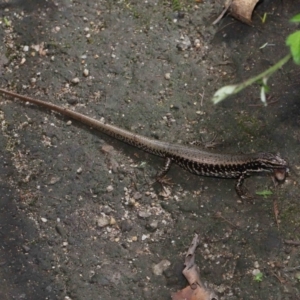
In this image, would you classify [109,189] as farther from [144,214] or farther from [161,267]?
[161,267]

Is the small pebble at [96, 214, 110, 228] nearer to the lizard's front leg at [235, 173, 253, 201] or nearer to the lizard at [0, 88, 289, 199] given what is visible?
the lizard at [0, 88, 289, 199]

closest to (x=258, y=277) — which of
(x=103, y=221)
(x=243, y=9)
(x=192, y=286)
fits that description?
(x=192, y=286)

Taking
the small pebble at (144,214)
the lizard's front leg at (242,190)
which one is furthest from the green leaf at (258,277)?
the small pebble at (144,214)

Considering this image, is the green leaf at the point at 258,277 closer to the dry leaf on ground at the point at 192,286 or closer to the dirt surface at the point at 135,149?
the dirt surface at the point at 135,149

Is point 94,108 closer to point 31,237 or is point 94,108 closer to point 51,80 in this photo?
point 51,80

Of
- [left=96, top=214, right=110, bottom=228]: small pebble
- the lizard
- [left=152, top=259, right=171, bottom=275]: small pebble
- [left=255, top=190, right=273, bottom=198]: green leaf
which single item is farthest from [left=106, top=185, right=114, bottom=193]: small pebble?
Answer: [left=255, top=190, right=273, bottom=198]: green leaf

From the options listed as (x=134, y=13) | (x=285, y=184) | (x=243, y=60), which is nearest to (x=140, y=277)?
(x=285, y=184)
